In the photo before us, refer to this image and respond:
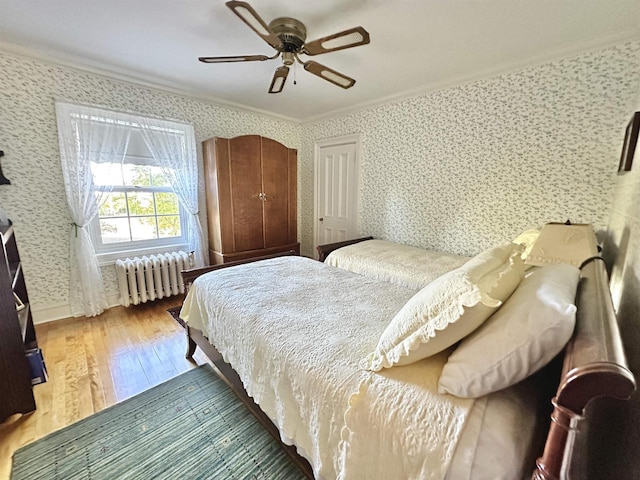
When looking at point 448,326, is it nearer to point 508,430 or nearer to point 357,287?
point 508,430

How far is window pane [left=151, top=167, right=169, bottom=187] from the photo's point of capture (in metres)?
3.02

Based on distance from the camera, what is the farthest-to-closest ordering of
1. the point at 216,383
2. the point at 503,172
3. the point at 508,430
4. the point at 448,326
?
the point at 503,172 → the point at 216,383 → the point at 448,326 → the point at 508,430

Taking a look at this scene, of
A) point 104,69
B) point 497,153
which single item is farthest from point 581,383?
point 104,69

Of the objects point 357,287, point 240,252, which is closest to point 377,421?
point 357,287

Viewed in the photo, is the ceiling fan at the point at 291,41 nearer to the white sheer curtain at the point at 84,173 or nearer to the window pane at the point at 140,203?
the white sheer curtain at the point at 84,173

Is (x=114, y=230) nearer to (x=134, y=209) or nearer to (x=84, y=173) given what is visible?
(x=134, y=209)

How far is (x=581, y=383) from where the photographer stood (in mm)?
458

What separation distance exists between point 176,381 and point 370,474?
1562mm

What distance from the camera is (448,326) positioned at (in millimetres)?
762

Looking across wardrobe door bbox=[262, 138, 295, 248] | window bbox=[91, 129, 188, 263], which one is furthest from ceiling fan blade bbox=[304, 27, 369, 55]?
window bbox=[91, 129, 188, 263]

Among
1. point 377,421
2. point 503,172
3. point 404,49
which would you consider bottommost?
point 377,421

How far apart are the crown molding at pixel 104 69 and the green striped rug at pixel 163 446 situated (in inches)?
111

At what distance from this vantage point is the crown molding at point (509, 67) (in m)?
1.89

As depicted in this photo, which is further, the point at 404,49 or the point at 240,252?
the point at 240,252
